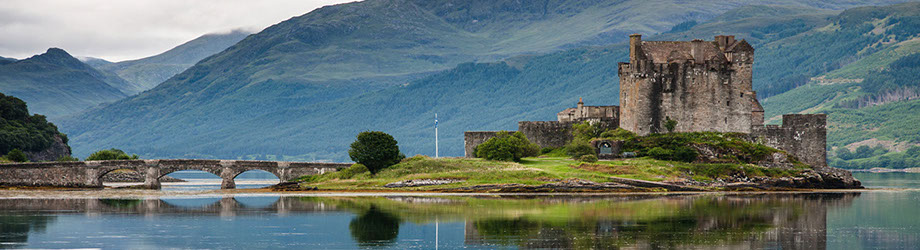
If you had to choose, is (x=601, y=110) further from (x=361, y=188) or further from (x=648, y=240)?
(x=648, y=240)

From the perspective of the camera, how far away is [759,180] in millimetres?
107562

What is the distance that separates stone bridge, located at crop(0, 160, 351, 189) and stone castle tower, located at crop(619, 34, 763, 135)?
31405 mm

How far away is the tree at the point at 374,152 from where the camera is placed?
10781 centimetres

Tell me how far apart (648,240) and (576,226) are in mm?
7711

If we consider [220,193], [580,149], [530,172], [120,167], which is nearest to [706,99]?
[580,149]

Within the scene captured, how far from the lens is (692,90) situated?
114625mm

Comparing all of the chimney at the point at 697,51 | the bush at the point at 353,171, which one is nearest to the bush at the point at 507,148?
the bush at the point at 353,171

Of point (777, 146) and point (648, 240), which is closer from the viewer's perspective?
point (648, 240)

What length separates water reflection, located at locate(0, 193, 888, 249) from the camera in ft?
202

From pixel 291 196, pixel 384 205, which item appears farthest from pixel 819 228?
pixel 291 196

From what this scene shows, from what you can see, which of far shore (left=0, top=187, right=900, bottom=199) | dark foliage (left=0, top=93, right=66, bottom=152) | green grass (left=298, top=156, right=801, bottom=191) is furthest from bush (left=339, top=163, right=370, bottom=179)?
dark foliage (left=0, top=93, right=66, bottom=152)

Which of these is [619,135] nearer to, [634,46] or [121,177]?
[634,46]

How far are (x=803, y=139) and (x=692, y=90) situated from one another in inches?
480

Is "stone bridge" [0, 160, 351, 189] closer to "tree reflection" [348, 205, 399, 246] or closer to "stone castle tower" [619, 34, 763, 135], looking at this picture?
"stone castle tower" [619, 34, 763, 135]
